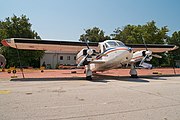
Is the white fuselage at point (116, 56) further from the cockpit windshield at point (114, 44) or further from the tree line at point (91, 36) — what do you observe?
the tree line at point (91, 36)

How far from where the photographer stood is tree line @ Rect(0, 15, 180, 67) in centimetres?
4675

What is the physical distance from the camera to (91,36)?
2793 inches

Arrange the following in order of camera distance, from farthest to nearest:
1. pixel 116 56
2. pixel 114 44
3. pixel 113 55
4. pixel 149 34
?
1. pixel 149 34
2. pixel 114 44
3. pixel 113 55
4. pixel 116 56

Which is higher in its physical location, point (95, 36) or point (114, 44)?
point (95, 36)

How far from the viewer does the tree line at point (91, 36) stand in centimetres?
4675

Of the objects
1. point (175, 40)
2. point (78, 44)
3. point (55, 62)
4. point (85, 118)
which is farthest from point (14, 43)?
point (175, 40)

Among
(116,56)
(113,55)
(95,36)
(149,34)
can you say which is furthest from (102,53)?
(95,36)

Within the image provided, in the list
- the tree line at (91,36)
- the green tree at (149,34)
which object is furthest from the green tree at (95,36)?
the green tree at (149,34)

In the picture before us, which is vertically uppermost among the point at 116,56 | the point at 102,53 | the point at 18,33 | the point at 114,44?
the point at 18,33

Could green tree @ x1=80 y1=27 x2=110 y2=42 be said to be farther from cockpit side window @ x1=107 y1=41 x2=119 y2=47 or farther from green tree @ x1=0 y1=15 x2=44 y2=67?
cockpit side window @ x1=107 y1=41 x2=119 y2=47

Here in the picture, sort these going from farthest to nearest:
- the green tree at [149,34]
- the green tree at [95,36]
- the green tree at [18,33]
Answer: the green tree at [95,36] < the green tree at [149,34] < the green tree at [18,33]

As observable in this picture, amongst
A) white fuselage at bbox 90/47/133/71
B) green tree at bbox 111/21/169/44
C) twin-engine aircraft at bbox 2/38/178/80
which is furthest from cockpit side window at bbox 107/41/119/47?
green tree at bbox 111/21/169/44

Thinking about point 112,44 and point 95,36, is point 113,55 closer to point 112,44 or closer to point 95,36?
point 112,44

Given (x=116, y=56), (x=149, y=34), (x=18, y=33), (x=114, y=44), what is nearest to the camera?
(x=116, y=56)
